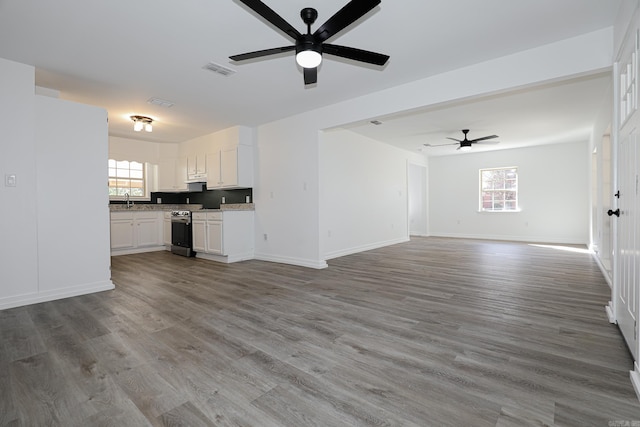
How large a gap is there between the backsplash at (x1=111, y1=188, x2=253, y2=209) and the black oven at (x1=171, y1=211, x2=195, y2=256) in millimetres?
733

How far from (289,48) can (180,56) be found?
1.39m

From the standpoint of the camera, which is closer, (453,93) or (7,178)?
(7,178)

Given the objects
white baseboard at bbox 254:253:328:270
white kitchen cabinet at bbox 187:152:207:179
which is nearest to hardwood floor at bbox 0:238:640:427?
white baseboard at bbox 254:253:328:270

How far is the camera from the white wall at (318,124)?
9.02 ft

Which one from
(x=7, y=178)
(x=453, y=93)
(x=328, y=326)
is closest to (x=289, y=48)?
(x=453, y=93)

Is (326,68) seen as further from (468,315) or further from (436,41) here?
(468,315)

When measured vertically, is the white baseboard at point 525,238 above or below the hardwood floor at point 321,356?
above

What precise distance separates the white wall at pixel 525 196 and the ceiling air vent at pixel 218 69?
7.45 m

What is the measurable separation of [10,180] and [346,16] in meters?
3.58

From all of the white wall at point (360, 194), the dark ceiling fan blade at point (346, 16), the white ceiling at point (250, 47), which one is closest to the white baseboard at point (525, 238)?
the white wall at point (360, 194)

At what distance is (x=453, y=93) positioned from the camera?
3.35 m

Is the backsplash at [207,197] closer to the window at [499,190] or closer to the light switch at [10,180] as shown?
the light switch at [10,180]

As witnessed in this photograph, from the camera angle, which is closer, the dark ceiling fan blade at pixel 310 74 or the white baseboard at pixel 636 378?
the white baseboard at pixel 636 378

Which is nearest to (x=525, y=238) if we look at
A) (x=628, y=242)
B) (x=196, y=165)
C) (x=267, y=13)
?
(x=628, y=242)
